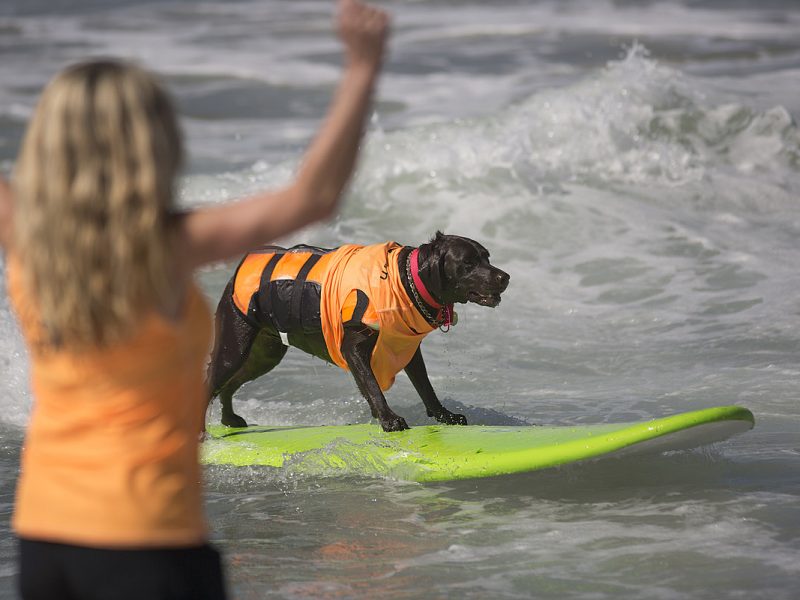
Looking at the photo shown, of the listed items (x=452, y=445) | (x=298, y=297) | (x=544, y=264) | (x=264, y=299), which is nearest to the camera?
(x=452, y=445)

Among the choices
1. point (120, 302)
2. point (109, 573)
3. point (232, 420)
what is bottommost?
point (232, 420)

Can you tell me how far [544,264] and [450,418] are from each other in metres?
4.74

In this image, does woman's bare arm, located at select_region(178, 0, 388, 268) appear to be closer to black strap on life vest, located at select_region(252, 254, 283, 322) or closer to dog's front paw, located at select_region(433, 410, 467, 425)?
black strap on life vest, located at select_region(252, 254, 283, 322)

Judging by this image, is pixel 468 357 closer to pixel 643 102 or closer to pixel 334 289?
pixel 334 289

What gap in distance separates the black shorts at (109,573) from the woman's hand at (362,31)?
93 cm

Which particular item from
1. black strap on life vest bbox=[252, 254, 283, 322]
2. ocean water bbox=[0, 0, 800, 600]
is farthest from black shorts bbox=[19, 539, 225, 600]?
black strap on life vest bbox=[252, 254, 283, 322]

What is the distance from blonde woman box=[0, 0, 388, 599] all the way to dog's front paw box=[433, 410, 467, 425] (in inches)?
180

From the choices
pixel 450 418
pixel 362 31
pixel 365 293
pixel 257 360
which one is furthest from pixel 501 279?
pixel 362 31

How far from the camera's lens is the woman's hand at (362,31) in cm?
208

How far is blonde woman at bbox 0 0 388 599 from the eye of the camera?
1.97 m

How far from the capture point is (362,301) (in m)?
6.16

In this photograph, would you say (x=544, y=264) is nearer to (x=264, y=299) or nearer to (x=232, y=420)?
(x=232, y=420)

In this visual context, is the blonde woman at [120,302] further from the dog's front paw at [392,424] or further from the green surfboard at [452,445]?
the dog's front paw at [392,424]

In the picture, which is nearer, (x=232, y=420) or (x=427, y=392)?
(x=427, y=392)
